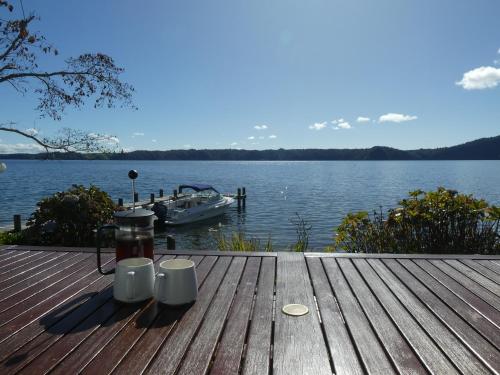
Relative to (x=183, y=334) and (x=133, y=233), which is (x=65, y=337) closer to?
(x=183, y=334)

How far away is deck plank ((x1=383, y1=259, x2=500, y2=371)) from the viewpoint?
185 cm

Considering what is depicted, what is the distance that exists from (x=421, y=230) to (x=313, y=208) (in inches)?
983

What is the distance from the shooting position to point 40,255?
3809 mm

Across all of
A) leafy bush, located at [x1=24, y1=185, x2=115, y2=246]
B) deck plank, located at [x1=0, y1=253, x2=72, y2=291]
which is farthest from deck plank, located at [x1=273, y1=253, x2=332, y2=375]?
leafy bush, located at [x1=24, y1=185, x2=115, y2=246]

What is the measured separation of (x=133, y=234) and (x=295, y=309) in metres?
1.25

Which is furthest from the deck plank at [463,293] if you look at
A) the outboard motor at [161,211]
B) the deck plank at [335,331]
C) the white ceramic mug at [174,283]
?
the outboard motor at [161,211]

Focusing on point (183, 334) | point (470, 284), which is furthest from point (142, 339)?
point (470, 284)

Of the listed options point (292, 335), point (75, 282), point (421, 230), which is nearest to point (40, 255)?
point (75, 282)

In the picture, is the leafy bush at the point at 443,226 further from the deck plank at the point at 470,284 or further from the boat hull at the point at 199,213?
the boat hull at the point at 199,213

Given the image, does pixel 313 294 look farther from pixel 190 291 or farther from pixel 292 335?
pixel 190 291

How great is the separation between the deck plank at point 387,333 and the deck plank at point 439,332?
0.19 metres

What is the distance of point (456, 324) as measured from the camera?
2207mm

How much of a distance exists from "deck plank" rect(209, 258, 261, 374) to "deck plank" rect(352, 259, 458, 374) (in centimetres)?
91

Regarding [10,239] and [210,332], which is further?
[10,239]
